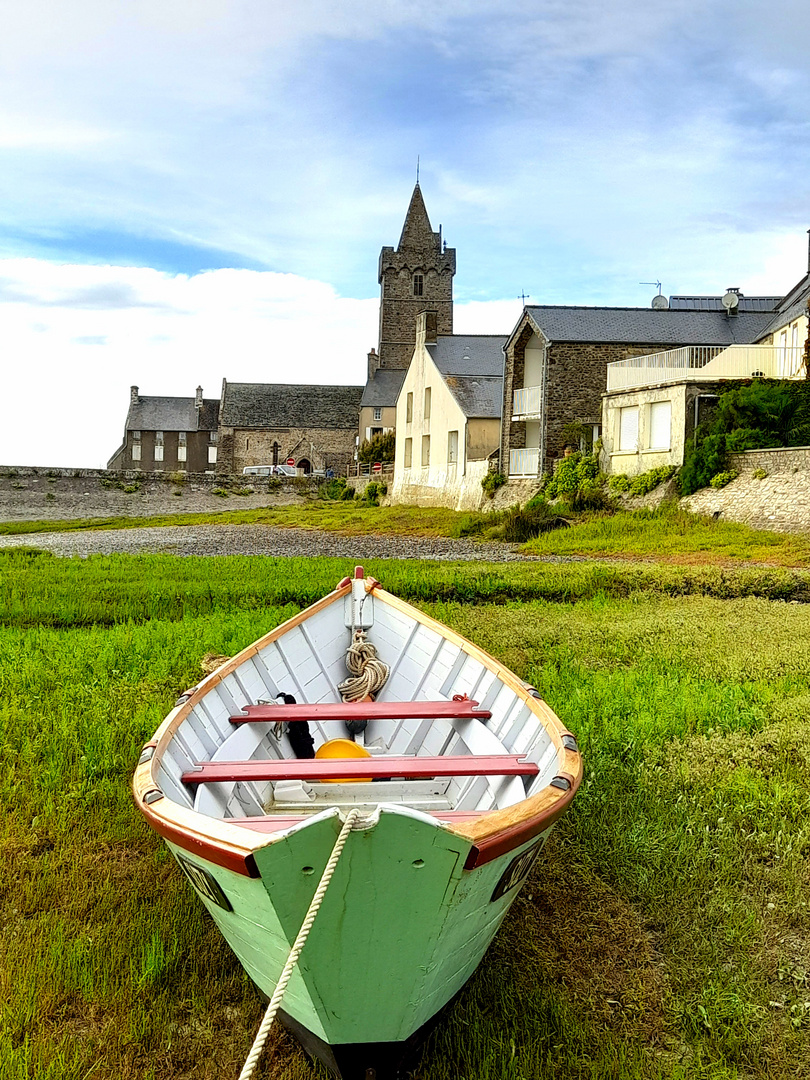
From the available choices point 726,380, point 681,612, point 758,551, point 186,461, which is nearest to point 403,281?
point 186,461

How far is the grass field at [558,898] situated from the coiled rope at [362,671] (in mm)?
1433

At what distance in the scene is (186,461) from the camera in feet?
242

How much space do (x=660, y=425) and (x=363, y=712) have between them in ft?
71.4

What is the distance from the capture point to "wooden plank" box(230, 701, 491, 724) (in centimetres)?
523

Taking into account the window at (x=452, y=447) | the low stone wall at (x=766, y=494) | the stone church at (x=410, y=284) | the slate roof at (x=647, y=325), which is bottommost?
the low stone wall at (x=766, y=494)

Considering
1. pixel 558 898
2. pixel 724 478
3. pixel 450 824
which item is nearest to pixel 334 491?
pixel 724 478

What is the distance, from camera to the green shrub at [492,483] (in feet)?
106

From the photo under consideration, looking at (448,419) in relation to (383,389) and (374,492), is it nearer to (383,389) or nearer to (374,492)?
(374,492)

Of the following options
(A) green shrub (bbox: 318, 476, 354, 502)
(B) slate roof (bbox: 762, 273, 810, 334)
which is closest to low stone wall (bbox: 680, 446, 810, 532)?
(B) slate roof (bbox: 762, 273, 810, 334)

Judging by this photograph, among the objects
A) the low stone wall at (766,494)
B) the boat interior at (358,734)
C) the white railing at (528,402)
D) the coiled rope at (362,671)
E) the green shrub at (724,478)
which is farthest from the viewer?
the white railing at (528,402)

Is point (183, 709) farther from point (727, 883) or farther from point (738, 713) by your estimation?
point (738, 713)

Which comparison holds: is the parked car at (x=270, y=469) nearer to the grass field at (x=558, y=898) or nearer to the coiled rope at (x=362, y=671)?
the grass field at (x=558, y=898)

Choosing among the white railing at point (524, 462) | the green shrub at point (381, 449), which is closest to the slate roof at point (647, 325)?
the white railing at point (524, 462)

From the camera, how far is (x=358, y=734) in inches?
245
